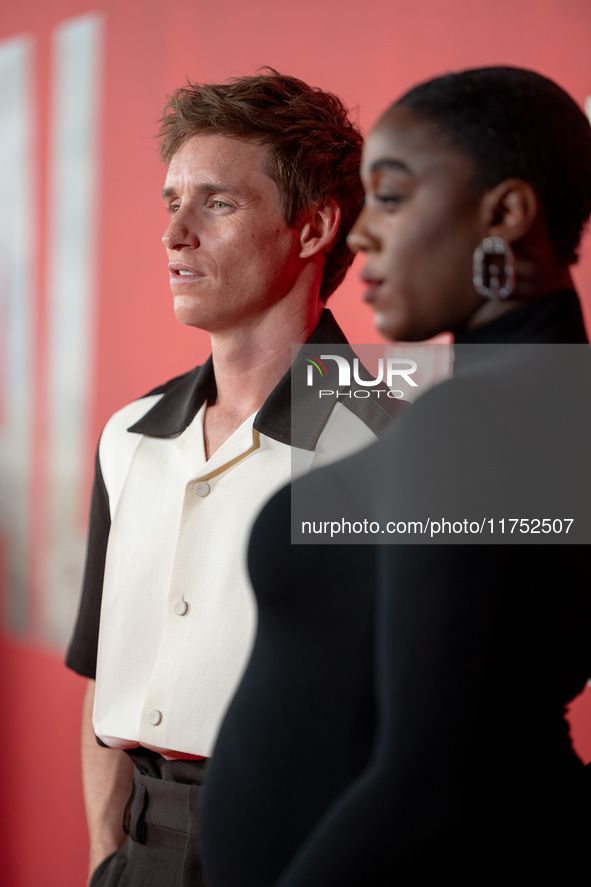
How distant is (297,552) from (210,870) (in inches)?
9.4

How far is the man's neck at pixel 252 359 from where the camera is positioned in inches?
42.2

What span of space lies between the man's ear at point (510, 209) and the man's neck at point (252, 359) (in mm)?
573

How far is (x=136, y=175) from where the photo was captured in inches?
80.9

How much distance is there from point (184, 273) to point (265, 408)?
0.19m

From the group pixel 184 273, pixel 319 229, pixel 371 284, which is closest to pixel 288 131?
pixel 319 229

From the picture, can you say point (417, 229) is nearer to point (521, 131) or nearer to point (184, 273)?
point (521, 131)

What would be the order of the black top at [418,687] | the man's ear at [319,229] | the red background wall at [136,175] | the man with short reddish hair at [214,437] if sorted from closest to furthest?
1. the black top at [418,687]
2. the man with short reddish hair at [214,437]
3. the man's ear at [319,229]
4. the red background wall at [136,175]

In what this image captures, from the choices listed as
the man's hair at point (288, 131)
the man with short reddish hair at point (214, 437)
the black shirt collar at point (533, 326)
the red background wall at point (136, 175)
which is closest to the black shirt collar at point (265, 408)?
the man with short reddish hair at point (214, 437)

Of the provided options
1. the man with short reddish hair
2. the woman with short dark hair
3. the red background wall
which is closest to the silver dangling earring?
the woman with short dark hair

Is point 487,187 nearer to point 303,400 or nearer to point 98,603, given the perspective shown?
point 303,400

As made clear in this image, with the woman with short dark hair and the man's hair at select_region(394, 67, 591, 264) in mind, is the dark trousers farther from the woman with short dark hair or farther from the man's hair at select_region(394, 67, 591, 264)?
the man's hair at select_region(394, 67, 591, 264)

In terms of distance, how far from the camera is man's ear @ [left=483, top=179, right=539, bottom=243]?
1.68 ft

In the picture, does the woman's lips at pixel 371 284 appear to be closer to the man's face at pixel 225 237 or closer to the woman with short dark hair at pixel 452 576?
the woman with short dark hair at pixel 452 576

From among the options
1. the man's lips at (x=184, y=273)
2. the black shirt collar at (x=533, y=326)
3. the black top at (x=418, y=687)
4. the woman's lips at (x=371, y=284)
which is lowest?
the black top at (x=418, y=687)
